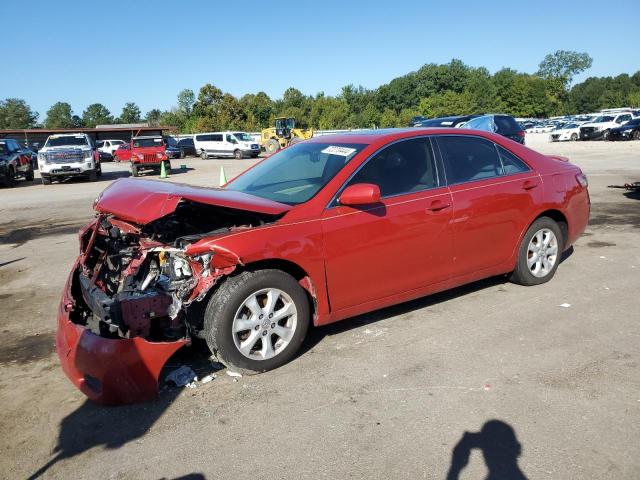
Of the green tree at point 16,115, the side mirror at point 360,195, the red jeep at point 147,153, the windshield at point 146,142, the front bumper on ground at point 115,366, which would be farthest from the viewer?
the green tree at point 16,115

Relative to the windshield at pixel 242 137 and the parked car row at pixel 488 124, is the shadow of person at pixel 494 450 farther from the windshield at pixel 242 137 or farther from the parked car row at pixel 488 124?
the windshield at pixel 242 137

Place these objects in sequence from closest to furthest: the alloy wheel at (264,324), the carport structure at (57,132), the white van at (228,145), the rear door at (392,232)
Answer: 1. the alloy wheel at (264,324)
2. the rear door at (392,232)
3. the white van at (228,145)
4. the carport structure at (57,132)

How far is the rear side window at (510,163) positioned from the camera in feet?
16.6

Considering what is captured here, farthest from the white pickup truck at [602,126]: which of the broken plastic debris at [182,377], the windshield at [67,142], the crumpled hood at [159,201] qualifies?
the broken plastic debris at [182,377]

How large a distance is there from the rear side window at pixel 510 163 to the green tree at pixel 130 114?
4517 inches

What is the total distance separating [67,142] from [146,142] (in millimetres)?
4436

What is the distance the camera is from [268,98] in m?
81.5

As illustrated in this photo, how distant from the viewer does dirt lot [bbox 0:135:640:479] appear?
8.97 feet

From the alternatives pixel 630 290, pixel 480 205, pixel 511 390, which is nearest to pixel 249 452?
pixel 511 390

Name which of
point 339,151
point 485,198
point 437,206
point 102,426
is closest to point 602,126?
point 485,198

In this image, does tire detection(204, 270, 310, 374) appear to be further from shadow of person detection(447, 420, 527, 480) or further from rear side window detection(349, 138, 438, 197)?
shadow of person detection(447, 420, 527, 480)

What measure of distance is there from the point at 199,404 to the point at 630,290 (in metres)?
4.39

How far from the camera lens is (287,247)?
3.71m

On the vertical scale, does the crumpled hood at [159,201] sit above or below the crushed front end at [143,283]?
above
